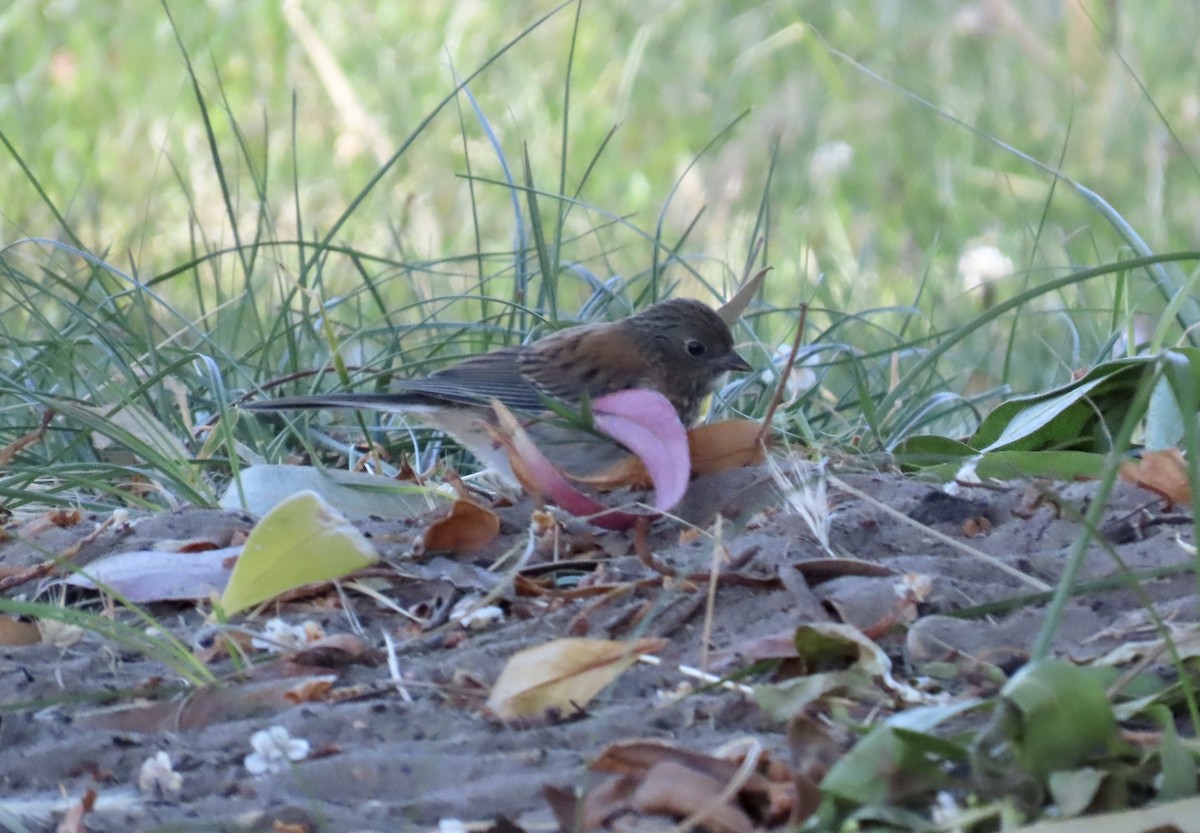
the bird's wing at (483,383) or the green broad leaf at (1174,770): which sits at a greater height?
the green broad leaf at (1174,770)

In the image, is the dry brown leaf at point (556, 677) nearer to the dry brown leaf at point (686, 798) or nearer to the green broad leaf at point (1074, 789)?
the dry brown leaf at point (686, 798)

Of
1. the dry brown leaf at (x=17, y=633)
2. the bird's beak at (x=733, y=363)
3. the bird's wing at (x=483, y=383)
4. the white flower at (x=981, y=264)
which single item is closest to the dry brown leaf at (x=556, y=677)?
the dry brown leaf at (x=17, y=633)

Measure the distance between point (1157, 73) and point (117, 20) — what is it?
19.1 feet

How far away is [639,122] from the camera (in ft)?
29.1

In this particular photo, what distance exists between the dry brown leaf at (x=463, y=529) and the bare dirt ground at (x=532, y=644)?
0.08ft

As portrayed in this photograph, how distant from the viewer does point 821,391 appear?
399 cm

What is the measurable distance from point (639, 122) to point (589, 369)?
4.65 meters

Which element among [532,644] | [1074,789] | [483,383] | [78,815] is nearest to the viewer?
[1074,789]

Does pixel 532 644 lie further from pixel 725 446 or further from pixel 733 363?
pixel 733 363

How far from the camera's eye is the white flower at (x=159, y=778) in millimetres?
1840

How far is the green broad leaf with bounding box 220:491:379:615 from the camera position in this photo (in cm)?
227

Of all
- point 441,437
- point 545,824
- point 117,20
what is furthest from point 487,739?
point 117,20

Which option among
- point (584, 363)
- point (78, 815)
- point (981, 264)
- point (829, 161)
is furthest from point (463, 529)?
point (829, 161)

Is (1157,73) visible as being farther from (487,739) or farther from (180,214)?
(487,739)
